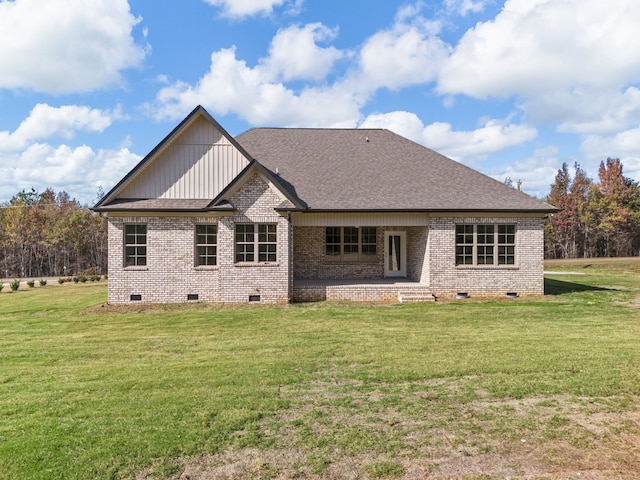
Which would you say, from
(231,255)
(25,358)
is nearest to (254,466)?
(25,358)

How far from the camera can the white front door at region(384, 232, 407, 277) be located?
18406 mm

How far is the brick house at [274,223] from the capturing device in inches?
566

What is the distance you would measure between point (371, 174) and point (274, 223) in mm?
5102

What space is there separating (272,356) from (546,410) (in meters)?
4.63

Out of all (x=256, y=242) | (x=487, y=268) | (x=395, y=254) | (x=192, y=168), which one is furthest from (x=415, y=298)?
(x=192, y=168)

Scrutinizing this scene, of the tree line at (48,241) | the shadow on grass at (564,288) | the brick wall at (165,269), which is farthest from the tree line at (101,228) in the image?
the shadow on grass at (564,288)

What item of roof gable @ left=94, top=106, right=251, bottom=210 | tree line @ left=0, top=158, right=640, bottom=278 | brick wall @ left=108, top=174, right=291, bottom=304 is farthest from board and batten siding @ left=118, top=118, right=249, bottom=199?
tree line @ left=0, top=158, right=640, bottom=278

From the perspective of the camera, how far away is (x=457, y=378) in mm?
6375

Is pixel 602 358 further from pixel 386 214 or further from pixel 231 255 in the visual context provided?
pixel 231 255

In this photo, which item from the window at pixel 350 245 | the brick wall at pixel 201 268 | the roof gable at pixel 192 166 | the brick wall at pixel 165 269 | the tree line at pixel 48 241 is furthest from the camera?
the tree line at pixel 48 241

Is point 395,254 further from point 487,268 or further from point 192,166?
point 192,166

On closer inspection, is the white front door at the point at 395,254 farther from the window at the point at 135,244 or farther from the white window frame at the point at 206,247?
the window at the point at 135,244

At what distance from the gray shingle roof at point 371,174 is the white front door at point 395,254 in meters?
2.96

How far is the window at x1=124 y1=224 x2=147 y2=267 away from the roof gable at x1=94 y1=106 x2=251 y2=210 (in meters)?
1.11
